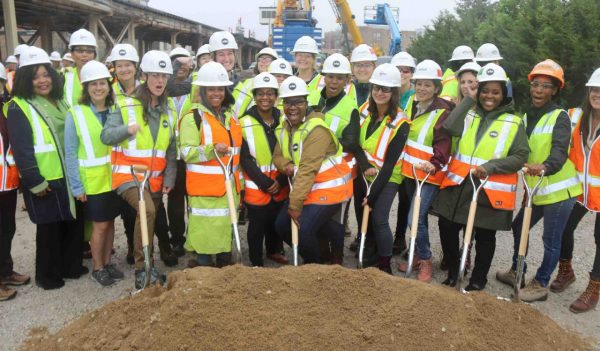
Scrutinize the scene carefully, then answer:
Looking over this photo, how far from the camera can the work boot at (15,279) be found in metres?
4.87

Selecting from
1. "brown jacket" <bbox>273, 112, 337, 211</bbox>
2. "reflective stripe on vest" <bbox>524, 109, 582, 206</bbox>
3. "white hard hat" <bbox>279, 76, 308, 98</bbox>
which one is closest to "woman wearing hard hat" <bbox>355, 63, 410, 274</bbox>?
"brown jacket" <bbox>273, 112, 337, 211</bbox>

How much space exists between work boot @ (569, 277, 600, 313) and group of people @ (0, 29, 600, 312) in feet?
0.04

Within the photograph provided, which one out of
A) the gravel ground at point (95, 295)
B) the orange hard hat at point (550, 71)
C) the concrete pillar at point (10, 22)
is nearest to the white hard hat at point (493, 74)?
the orange hard hat at point (550, 71)

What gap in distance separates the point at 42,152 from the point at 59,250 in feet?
3.39

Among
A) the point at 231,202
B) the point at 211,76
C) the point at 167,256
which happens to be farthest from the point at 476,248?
the point at 167,256

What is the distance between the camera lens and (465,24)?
19.3 m

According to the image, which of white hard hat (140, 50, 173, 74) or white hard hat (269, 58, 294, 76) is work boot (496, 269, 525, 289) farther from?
white hard hat (140, 50, 173, 74)

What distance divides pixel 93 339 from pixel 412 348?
2.06 metres

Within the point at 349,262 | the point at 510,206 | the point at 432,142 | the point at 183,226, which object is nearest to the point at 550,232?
the point at 510,206

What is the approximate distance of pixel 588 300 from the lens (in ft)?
14.7

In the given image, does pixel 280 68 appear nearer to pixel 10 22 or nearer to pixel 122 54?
pixel 122 54

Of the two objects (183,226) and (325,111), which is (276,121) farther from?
(183,226)

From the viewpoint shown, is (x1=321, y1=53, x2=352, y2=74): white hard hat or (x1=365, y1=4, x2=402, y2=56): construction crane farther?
(x1=365, y1=4, x2=402, y2=56): construction crane

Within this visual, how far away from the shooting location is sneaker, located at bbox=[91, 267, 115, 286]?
490 centimetres
